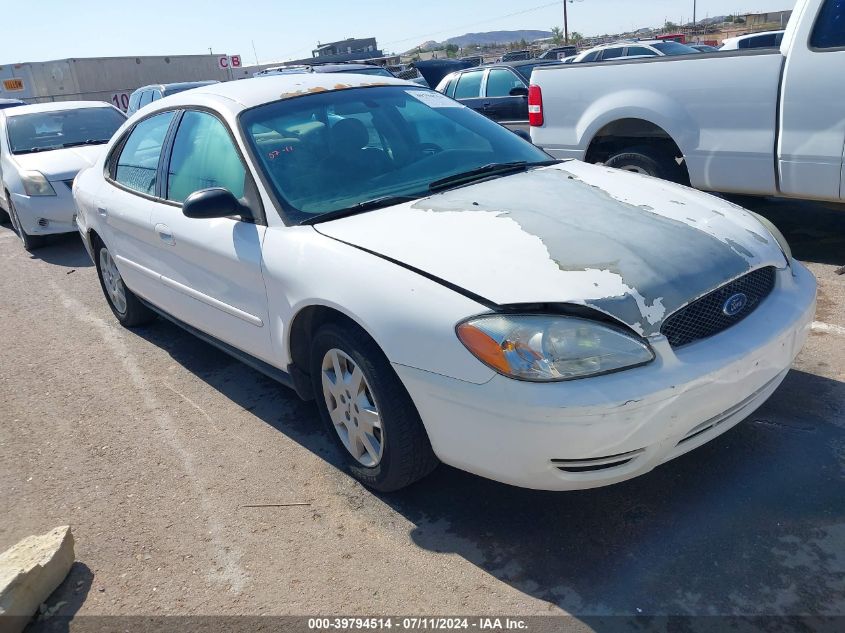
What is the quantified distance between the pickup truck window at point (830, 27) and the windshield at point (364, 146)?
7.77 feet

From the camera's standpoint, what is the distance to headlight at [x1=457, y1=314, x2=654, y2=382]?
8.05 ft

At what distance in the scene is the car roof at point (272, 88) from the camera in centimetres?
388

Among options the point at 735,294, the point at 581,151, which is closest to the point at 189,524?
the point at 735,294

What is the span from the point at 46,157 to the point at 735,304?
8.51 meters

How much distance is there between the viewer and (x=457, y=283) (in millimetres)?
2643

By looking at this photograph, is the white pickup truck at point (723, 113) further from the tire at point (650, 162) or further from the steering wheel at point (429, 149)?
the steering wheel at point (429, 149)

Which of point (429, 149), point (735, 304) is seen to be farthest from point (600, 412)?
point (429, 149)

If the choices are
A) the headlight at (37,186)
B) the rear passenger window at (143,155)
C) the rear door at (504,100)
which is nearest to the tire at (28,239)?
the headlight at (37,186)

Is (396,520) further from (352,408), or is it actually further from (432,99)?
(432,99)

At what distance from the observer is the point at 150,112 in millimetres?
4754

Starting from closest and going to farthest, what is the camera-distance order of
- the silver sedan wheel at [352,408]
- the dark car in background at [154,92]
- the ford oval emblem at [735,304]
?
the ford oval emblem at [735,304] < the silver sedan wheel at [352,408] < the dark car in background at [154,92]

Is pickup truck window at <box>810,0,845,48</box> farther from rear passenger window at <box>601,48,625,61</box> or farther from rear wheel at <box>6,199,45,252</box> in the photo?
rear passenger window at <box>601,48,625,61</box>

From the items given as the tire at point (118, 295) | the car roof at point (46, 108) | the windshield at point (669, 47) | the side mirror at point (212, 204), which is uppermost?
the car roof at point (46, 108)

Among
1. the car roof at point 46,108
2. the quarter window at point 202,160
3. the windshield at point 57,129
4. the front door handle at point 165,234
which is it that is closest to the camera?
the quarter window at point 202,160
